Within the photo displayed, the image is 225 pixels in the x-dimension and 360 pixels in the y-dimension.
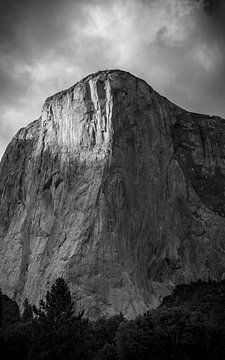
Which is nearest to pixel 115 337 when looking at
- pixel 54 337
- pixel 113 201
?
pixel 54 337

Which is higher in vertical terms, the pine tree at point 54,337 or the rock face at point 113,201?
the rock face at point 113,201

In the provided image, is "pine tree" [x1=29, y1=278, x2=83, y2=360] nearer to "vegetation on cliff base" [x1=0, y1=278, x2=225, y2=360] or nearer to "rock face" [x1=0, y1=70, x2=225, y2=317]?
"vegetation on cliff base" [x1=0, y1=278, x2=225, y2=360]

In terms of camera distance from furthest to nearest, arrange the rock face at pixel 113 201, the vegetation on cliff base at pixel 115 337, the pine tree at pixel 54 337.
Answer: the rock face at pixel 113 201 < the vegetation on cliff base at pixel 115 337 < the pine tree at pixel 54 337

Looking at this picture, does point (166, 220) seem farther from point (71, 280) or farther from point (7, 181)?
point (7, 181)

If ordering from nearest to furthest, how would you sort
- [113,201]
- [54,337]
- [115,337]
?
[54,337]
[115,337]
[113,201]

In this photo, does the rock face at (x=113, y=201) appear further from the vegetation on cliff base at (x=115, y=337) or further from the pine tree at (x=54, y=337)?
the pine tree at (x=54, y=337)

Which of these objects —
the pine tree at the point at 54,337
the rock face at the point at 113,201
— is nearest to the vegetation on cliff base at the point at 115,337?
the pine tree at the point at 54,337

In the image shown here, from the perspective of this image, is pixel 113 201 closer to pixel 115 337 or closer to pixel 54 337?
pixel 115 337
